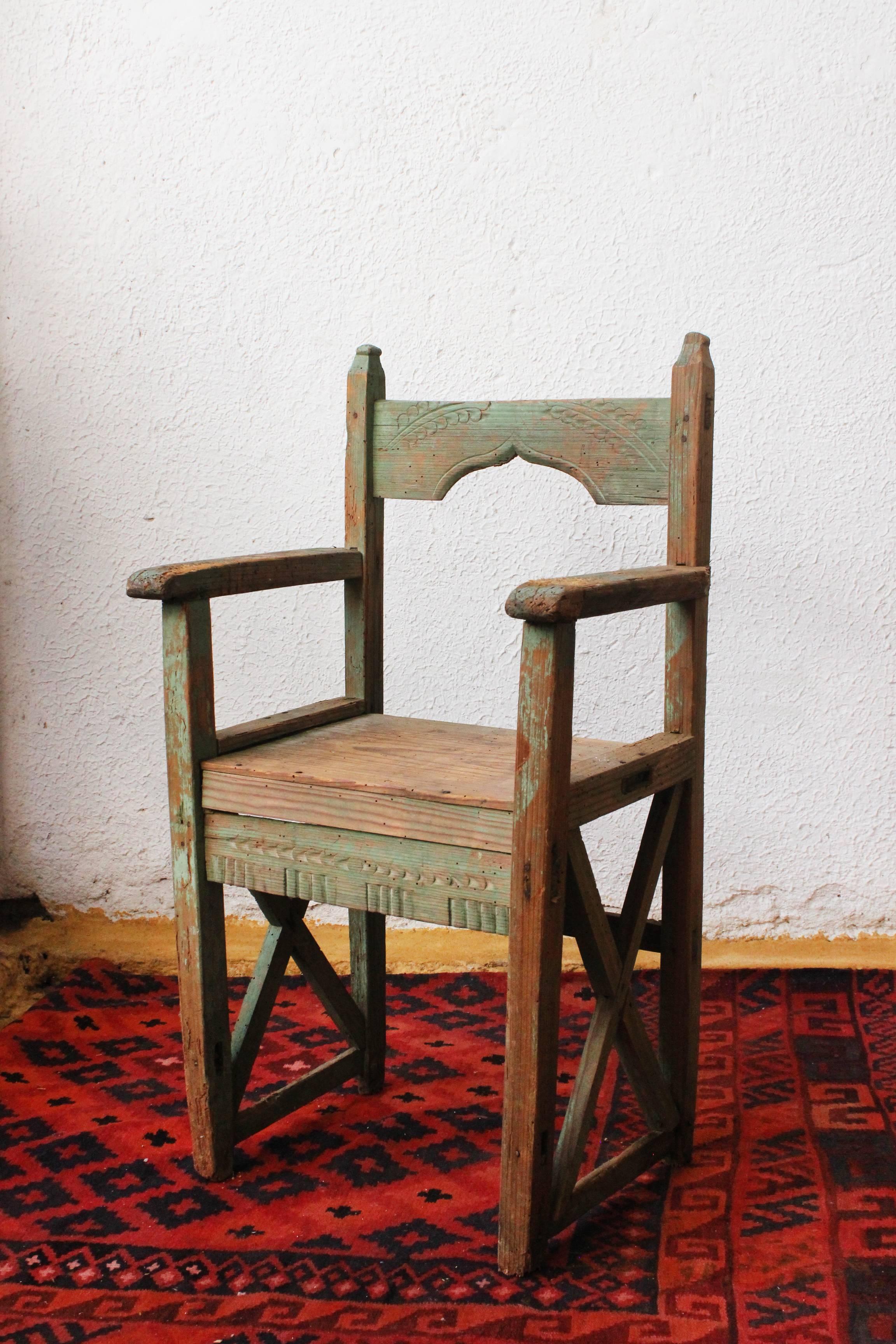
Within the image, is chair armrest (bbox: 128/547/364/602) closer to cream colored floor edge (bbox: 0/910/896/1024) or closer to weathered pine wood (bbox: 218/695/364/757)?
weathered pine wood (bbox: 218/695/364/757)

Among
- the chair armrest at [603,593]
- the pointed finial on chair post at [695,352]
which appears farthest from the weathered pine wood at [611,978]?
the pointed finial on chair post at [695,352]

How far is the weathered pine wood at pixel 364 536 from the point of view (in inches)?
80.7

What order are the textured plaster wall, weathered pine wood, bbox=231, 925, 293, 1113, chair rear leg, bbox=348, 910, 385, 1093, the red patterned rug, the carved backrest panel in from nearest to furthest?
the red patterned rug, the carved backrest panel, weathered pine wood, bbox=231, 925, 293, 1113, chair rear leg, bbox=348, 910, 385, 1093, the textured plaster wall

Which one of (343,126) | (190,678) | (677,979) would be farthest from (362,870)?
(343,126)

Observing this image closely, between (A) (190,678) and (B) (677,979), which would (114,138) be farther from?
(B) (677,979)

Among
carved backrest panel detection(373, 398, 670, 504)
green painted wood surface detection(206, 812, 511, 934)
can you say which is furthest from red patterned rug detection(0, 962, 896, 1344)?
carved backrest panel detection(373, 398, 670, 504)

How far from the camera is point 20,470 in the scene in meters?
2.79

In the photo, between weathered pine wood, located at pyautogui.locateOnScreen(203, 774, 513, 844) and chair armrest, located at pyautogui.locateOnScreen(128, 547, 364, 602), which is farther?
chair armrest, located at pyautogui.locateOnScreen(128, 547, 364, 602)

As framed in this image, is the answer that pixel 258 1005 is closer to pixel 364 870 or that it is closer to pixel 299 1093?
pixel 299 1093

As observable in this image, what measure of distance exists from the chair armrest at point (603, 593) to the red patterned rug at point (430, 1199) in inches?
31.9

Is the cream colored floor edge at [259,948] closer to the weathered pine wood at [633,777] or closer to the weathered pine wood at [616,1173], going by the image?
the weathered pine wood at [616,1173]

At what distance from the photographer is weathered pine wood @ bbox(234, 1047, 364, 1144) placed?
6.47ft

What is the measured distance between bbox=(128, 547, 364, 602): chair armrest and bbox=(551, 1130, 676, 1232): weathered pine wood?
895mm

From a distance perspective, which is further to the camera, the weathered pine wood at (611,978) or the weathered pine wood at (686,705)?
the weathered pine wood at (686,705)
